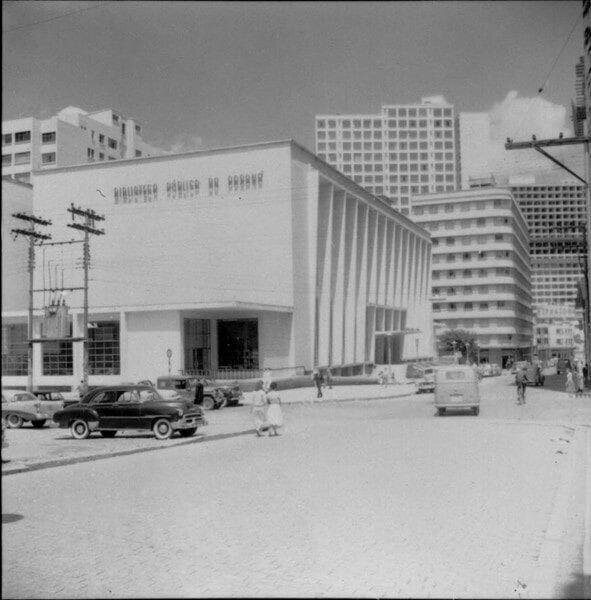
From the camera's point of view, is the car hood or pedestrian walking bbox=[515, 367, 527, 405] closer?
the car hood

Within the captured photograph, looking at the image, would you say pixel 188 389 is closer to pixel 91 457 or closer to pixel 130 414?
pixel 130 414

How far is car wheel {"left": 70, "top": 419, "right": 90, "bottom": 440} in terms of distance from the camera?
770 inches

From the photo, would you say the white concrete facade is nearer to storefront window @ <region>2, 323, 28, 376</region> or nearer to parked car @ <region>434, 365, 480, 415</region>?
storefront window @ <region>2, 323, 28, 376</region>

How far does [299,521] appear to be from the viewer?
7.98 m

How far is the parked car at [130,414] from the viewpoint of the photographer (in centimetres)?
1872

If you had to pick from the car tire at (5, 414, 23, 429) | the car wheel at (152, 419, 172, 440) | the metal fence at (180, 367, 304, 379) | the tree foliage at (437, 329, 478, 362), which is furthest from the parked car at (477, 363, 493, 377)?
the car wheel at (152, 419, 172, 440)

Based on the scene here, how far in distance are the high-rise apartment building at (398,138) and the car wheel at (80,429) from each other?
14.0 metres

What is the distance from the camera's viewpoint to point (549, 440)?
16.5 meters

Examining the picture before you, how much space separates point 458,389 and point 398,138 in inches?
738

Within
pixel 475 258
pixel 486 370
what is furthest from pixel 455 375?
pixel 475 258

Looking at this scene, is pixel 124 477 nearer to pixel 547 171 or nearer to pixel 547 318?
pixel 547 171

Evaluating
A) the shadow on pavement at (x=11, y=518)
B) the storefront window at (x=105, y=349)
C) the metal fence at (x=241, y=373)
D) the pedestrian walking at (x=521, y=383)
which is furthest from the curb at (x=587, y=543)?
the storefront window at (x=105, y=349)

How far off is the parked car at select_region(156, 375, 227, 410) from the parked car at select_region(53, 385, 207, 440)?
759cm

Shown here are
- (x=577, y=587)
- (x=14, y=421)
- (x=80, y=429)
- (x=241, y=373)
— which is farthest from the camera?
(x=241, y=373)
